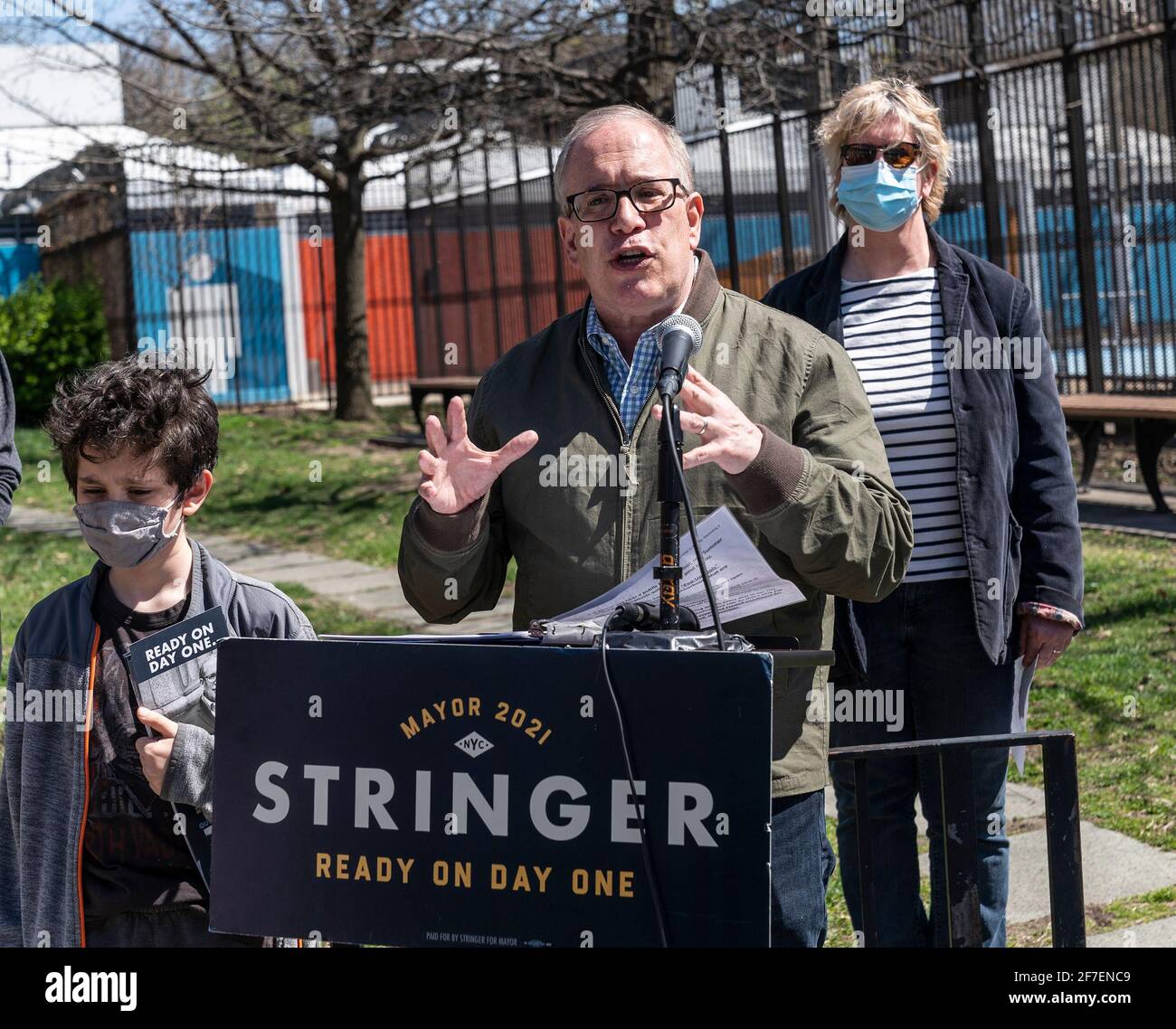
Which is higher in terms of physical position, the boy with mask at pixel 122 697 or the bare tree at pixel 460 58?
the bare tree at pixel 460 58

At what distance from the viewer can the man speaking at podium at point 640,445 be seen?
97.6 inches

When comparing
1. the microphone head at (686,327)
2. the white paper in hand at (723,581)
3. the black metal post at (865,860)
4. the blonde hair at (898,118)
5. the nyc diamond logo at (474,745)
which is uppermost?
the blonde hair at (898,118)

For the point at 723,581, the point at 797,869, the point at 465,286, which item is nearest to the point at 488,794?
the point at 723,581

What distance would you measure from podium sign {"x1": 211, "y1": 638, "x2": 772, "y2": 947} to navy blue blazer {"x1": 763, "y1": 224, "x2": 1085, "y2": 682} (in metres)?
1.65

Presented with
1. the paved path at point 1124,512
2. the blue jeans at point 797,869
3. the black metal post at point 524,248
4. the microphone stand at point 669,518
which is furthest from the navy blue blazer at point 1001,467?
the black metal post at point 524,248

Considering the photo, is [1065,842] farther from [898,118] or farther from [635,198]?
[898,118]

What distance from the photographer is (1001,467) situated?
11.3ft

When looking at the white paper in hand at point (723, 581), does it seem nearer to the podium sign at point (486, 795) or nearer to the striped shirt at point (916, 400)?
the podium sign at point (486, 795)

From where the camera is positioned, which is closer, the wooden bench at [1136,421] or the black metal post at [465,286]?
the wooden bench at [1136,421]

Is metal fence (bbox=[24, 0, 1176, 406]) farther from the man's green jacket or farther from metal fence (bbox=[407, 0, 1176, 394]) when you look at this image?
the man's green jacket

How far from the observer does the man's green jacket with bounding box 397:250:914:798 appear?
8.01 ft

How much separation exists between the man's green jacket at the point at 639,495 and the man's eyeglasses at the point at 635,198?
188 mm

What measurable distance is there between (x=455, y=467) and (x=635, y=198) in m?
0.60
